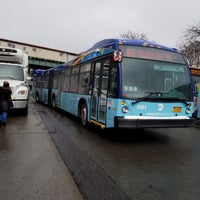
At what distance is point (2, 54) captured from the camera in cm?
1073

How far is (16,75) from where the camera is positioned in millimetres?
9805

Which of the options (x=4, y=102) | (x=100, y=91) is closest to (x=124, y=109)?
(x=100, y=91)

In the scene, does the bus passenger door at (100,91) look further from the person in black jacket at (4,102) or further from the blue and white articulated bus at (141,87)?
the person in black jacket at (4,102)

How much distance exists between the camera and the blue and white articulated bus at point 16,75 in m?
9.05

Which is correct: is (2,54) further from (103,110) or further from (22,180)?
(22,180)

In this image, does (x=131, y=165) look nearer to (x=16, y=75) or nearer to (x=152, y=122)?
(x=152, y=122)

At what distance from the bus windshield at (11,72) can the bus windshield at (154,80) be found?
644cm

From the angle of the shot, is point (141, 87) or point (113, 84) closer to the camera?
point (141, 87)

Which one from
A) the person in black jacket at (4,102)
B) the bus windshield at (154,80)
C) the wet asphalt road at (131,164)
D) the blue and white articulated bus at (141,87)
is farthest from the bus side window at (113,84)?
the person in black jacket at (4,102)

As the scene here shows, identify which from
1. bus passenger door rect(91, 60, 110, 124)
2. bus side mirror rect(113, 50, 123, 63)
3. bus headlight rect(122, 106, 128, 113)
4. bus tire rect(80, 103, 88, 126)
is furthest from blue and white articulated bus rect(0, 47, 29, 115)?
bus headlight rect(122, 106, 128, 113)

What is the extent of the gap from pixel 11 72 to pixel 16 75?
28 centimetres

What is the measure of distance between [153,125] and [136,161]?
138 centimetres

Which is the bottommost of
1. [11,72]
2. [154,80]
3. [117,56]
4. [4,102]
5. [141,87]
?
[4,102]

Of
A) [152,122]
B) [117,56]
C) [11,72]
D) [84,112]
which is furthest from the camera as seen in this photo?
[11,72]
